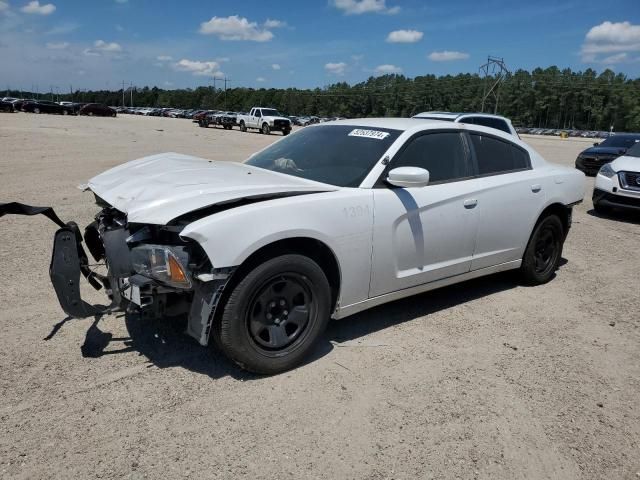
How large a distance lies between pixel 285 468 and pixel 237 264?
113cm

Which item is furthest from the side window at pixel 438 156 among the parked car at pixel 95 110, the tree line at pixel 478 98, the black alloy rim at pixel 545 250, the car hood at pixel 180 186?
the tree line at pixel 478 98

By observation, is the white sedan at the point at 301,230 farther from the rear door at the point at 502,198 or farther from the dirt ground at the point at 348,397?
the dirt ground at the point at 348,397

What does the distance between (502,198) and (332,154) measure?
1638 mm

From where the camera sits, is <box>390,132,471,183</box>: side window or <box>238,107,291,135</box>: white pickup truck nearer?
<box>390,132,471,183</box>: side window

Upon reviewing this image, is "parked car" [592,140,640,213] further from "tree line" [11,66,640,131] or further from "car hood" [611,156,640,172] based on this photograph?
"tree line" [11,66,640,131]

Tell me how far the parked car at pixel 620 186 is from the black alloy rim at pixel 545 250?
4.76m

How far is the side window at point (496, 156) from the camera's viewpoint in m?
4.65

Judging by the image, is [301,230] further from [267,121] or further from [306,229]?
[267,121]

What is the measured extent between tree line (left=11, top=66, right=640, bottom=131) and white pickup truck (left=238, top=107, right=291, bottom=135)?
91.4 meters

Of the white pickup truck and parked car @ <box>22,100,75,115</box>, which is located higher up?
parked car @ <box>22,100,75,115</box>

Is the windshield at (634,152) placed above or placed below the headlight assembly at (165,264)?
above

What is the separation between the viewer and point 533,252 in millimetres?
5195

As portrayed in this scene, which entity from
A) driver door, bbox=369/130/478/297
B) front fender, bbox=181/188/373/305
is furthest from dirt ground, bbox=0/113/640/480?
front fender, bbox=181/188/373/305

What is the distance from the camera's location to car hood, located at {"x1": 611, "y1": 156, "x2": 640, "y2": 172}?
9.24 m
